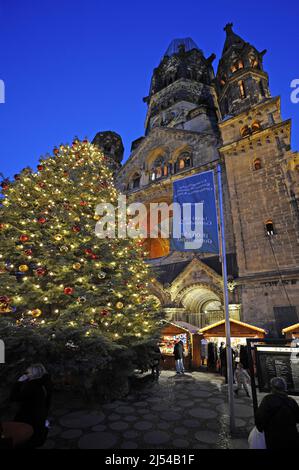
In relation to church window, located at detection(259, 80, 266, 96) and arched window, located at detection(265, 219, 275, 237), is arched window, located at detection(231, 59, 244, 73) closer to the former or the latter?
church window, located at detection(259, 80, 266, 96)

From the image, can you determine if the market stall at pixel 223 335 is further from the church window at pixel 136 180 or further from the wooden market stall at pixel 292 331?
the church window at pixel 136 180

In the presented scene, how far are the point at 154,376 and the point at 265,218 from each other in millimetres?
10668

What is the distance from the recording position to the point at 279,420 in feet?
9.55

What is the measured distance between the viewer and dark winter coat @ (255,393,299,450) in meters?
2.82

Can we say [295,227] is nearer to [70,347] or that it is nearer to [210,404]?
[210,404]

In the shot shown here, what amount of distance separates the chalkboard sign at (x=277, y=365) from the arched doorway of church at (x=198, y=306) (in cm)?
1045

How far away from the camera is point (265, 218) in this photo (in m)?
14.2

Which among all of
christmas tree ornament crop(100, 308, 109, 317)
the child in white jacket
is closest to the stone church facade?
christmas tree ornament crop(100, 308, 109, 317)

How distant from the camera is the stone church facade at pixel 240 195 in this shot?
507 inches

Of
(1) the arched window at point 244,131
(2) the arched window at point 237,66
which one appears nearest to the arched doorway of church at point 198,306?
(1) the arched window at point 244,131

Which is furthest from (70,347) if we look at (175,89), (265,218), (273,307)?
(175,89)

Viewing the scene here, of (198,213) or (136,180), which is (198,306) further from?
(136,180)

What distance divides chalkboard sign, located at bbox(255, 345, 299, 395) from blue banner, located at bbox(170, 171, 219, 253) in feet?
10.6

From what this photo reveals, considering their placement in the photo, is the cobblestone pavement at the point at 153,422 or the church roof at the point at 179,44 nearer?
the cobblestone pavement at the point at 153,422
